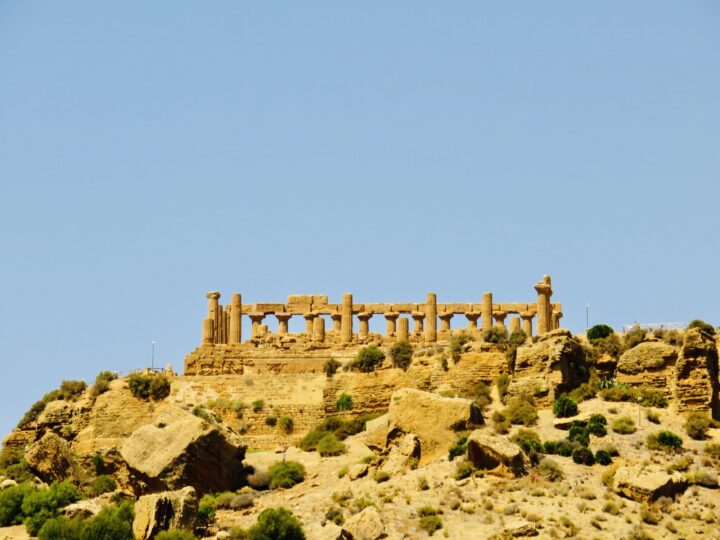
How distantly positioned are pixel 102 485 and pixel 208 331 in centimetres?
1893

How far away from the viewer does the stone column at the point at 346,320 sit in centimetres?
8375

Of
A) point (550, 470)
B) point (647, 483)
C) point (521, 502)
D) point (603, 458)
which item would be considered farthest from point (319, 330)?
point (647, 483)

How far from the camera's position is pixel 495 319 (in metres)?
86.2

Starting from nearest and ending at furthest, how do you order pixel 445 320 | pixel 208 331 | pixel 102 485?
pixel 102 485 < pixel 208 331 < pixel 445 320

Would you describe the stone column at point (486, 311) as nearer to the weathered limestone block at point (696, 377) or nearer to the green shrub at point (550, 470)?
the weathered limestone block at point (696, 377)

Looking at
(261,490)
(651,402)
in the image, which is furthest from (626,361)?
(261,490)

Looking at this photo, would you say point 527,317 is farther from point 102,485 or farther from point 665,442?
point 102,485

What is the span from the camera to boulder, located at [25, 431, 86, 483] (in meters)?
66.1

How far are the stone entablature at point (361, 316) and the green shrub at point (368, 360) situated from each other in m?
6.74

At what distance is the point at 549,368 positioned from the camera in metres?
67.1

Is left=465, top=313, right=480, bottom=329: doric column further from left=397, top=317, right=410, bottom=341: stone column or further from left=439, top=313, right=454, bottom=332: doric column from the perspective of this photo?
left=397, top=317, right=410, bottom=341: stone column

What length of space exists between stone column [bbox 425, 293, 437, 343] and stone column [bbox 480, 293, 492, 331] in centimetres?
233

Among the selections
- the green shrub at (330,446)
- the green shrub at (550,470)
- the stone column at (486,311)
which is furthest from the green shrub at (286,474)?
the stone column at (486,311)

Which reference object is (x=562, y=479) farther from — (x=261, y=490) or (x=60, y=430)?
(x=60, y=430)
